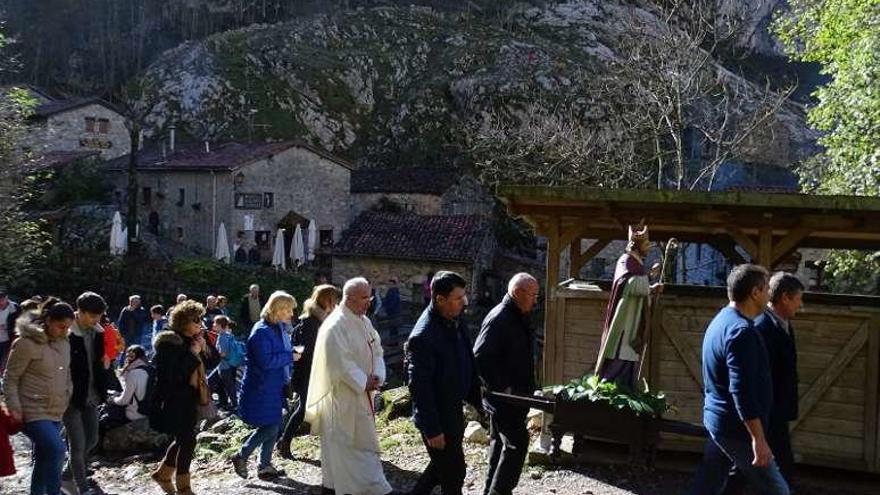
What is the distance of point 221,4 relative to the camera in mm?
64375

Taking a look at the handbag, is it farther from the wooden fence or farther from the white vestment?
the wooden fence

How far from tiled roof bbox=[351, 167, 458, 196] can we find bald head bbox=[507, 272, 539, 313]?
30953mm

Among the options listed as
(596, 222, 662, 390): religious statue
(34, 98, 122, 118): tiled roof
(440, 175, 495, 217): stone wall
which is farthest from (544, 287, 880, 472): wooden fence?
(34, 98, 122, 118): tiled roof

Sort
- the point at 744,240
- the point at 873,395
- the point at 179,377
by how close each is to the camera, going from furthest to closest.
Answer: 1. the point at 744,240
2. the point at 873,395
3. the point at 179,377

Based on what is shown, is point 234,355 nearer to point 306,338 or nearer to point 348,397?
point 306,338

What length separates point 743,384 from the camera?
4.07 m

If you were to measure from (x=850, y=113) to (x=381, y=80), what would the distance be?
41.0 metres

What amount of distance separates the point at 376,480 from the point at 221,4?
213 ft

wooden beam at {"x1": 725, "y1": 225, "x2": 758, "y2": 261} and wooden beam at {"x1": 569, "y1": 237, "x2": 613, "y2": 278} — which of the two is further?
wooden beam at {"x1": 569, "y1": 237, "x2": 613, "y2": 278}

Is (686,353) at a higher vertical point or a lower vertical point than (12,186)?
lower

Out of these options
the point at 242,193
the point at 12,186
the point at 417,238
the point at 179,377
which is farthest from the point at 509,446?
the point at 242,193

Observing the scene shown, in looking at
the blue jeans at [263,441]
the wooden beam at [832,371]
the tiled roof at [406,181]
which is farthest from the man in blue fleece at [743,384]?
the tiled roof at [406,181]

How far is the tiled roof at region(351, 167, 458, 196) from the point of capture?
36562mm

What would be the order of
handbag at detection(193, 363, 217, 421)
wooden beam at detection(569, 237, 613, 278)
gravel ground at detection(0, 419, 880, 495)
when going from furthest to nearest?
wooden beam at detection(569, 237, 613, 278)
gravel ground at detection(0, 419, 880, 495)
handbag at detection(193, 363, 217, 421)
